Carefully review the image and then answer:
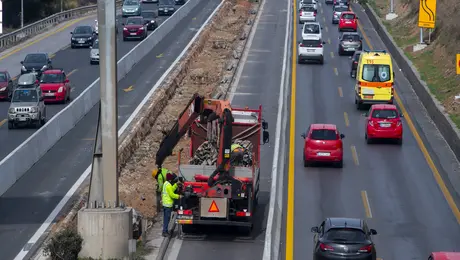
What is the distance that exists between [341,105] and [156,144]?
484 inches

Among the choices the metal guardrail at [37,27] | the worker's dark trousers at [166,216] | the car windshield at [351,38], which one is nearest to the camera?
the worker's dark trousers at [166,216]

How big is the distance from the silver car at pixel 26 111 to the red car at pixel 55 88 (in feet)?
16.5

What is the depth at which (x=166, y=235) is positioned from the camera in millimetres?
26797

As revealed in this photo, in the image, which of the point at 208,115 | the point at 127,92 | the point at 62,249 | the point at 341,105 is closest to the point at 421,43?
the point at 341,105

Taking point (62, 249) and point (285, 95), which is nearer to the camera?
point (62, 249)

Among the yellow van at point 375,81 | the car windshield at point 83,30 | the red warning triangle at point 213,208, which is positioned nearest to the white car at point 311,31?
the car windshield at point 83,30

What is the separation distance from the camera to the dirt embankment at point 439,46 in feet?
161

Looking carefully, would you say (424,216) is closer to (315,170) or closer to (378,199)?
(378,199)

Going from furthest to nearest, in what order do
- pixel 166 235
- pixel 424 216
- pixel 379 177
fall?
pixel 379 177 → pixel 424 216 → pixel 166 235

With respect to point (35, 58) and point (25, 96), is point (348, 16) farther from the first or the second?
point (25, 96)

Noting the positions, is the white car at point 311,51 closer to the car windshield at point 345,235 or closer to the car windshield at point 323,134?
the car windshield at point 323,134

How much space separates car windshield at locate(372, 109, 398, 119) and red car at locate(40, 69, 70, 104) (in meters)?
17.8

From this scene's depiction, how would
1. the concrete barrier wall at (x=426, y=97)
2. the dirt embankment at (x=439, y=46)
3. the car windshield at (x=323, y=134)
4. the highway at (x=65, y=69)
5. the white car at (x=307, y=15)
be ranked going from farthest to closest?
1. the white car at (x=307, y=15)
2. the dirt embankment at (x=439, y=46)
3. the highway at (x=65, y=69)
4. the concrete barrier wall at (x=426, y=97)
5. the car windshield at (x=323, y=134)

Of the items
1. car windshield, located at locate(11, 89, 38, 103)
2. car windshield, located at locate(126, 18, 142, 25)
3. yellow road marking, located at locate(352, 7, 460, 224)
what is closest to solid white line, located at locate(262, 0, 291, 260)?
yellow road marking, located at locate(352, 7, 460, 224)
